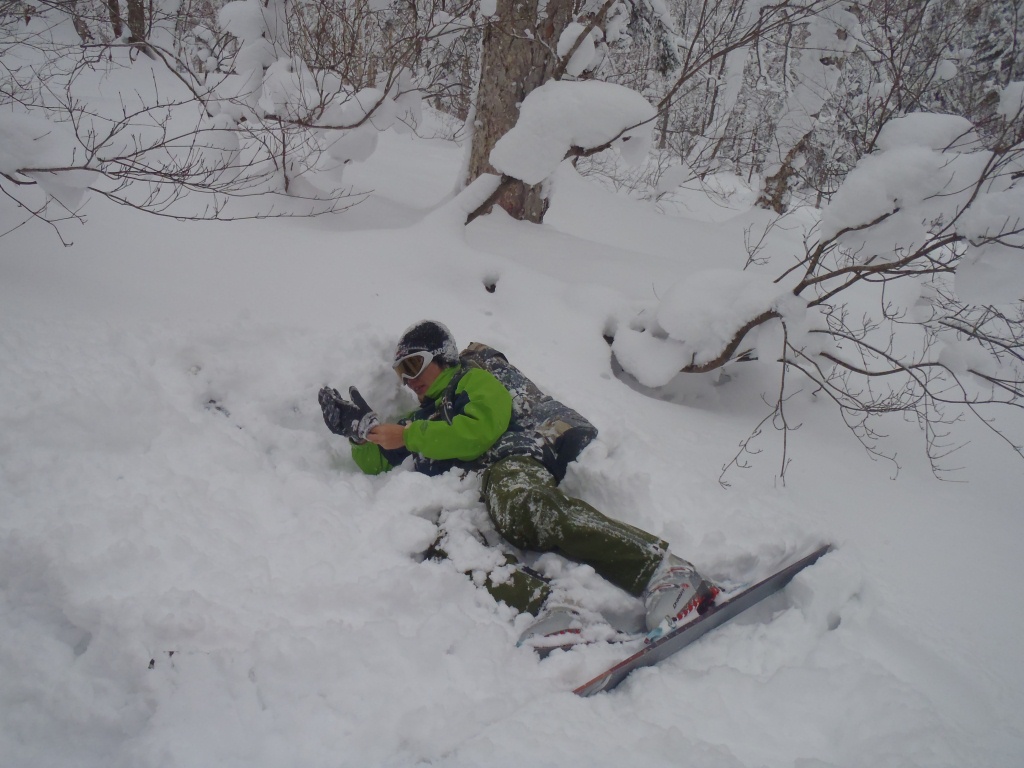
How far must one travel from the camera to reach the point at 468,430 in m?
2.56

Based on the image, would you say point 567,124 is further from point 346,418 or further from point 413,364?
point 346,418

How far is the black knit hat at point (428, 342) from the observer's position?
9.30 ft

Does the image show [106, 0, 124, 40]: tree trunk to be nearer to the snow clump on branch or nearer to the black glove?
the snow clump on branch

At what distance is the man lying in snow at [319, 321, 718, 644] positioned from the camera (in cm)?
212


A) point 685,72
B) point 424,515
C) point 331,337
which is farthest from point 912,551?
point 685,72

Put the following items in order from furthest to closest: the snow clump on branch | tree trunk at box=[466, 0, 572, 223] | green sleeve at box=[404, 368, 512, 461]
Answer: tree trunk at box=[466, 0, 572, 223] → the snow clump on branch → green sleeve at box=[404, 368, 512, 461]

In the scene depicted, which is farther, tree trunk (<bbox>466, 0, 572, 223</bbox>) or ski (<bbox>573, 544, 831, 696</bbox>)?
tree trunk (<bbox>466, 0, 572, 223</bbox>)

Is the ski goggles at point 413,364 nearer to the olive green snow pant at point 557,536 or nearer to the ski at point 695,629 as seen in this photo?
the olive green snow pant at point 557,536

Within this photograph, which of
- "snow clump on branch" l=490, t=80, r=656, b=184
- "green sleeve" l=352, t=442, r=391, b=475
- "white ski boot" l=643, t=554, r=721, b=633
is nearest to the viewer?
"white ski boot" l=643, t=554, r=721, b=633

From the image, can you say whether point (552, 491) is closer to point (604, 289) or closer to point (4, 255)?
point (604, 289)

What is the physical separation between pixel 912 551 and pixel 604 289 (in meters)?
2.74

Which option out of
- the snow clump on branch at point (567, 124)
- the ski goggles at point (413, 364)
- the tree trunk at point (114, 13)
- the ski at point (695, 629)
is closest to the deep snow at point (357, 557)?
the ski at point (695, 629)

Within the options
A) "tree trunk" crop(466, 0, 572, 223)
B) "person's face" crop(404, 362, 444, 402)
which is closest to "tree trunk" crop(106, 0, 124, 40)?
"tree trunk" crop(466, 0, 572, 223)

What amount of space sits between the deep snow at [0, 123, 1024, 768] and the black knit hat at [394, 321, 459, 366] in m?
0.49
